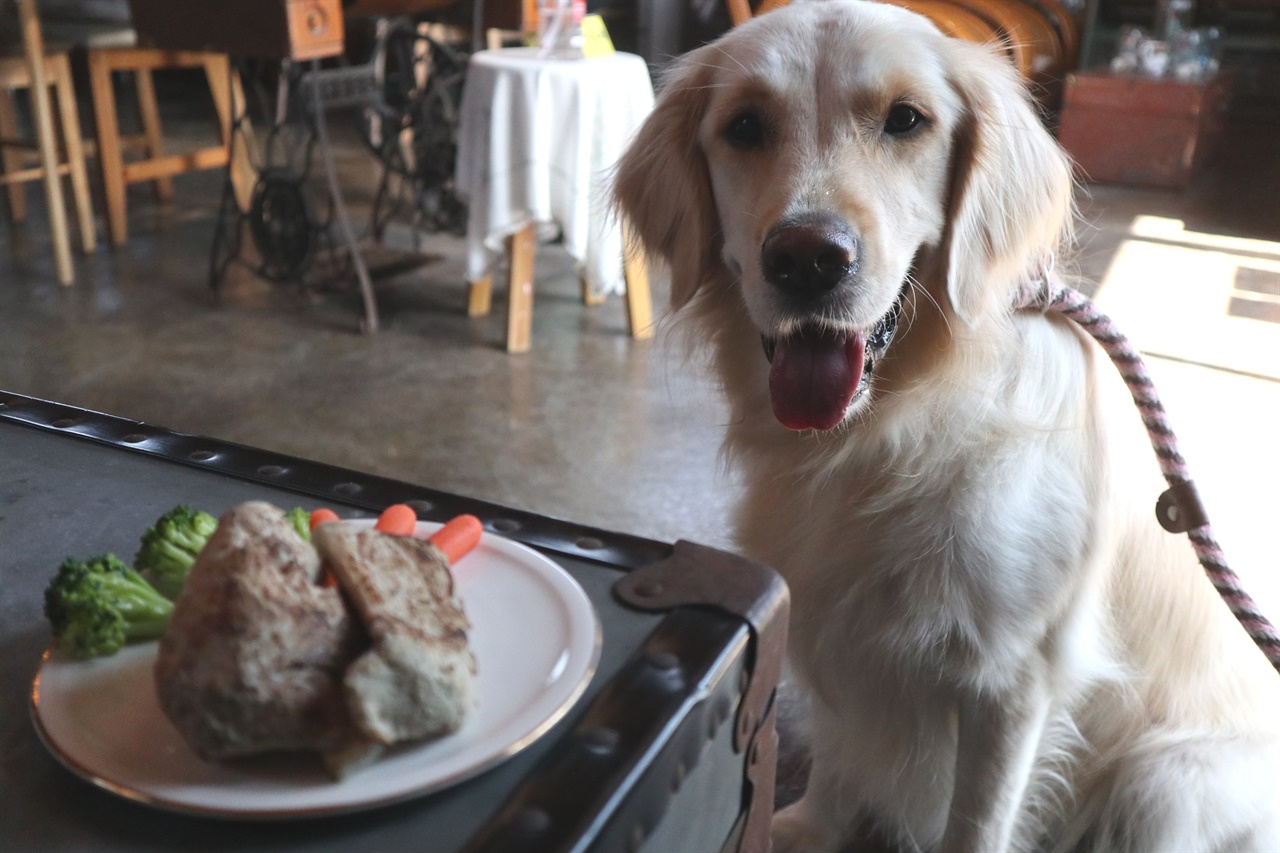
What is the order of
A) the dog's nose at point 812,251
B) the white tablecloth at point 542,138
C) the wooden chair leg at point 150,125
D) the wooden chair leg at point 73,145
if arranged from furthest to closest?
the wooden chair leg at point 150,125 < the wooden chair leg at point 73,145 < the white tablecloth at point 542,138 < the dog's nose at point 812,251

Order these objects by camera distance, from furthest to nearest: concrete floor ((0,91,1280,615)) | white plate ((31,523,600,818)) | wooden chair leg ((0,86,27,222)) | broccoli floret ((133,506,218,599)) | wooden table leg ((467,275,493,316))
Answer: wooden chair leg ((0,86,27,222)) < wooden table leg ((467,275,493,316)) < concrete floor ((0,91,1280,615)) < broccoli floret ((133,506,218,599)) < white plate ((31,523,600,818))

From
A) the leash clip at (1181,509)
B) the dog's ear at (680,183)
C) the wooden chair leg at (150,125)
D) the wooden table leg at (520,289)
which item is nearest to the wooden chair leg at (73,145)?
the wooden chair leg at (150,125)

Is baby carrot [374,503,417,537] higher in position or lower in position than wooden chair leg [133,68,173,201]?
higher

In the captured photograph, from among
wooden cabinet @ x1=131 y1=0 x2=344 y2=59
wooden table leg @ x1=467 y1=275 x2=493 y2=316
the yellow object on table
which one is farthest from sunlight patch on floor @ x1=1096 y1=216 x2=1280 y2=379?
wooden cabinet @ x1=131 y1=0 x2=344 y2=59

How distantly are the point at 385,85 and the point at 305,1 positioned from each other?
137cm

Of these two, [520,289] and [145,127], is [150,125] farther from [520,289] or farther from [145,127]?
[520,289]

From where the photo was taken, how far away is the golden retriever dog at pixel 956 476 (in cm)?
104

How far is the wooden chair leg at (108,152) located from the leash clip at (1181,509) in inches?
163

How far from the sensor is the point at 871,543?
43.0 inches

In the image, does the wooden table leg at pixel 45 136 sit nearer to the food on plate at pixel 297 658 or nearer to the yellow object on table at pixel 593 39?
the yellow object on table at pixel 593 39

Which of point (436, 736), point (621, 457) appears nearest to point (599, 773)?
point (436, 736)

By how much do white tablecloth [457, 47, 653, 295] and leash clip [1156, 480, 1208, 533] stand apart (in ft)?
6.78

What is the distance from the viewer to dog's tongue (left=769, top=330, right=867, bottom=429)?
1079 millimetres

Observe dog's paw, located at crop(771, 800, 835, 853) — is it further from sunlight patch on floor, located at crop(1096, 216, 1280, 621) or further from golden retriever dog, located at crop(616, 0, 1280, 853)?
sunlight patch on floor, located at crop(1096, 216, 1280, 621)
